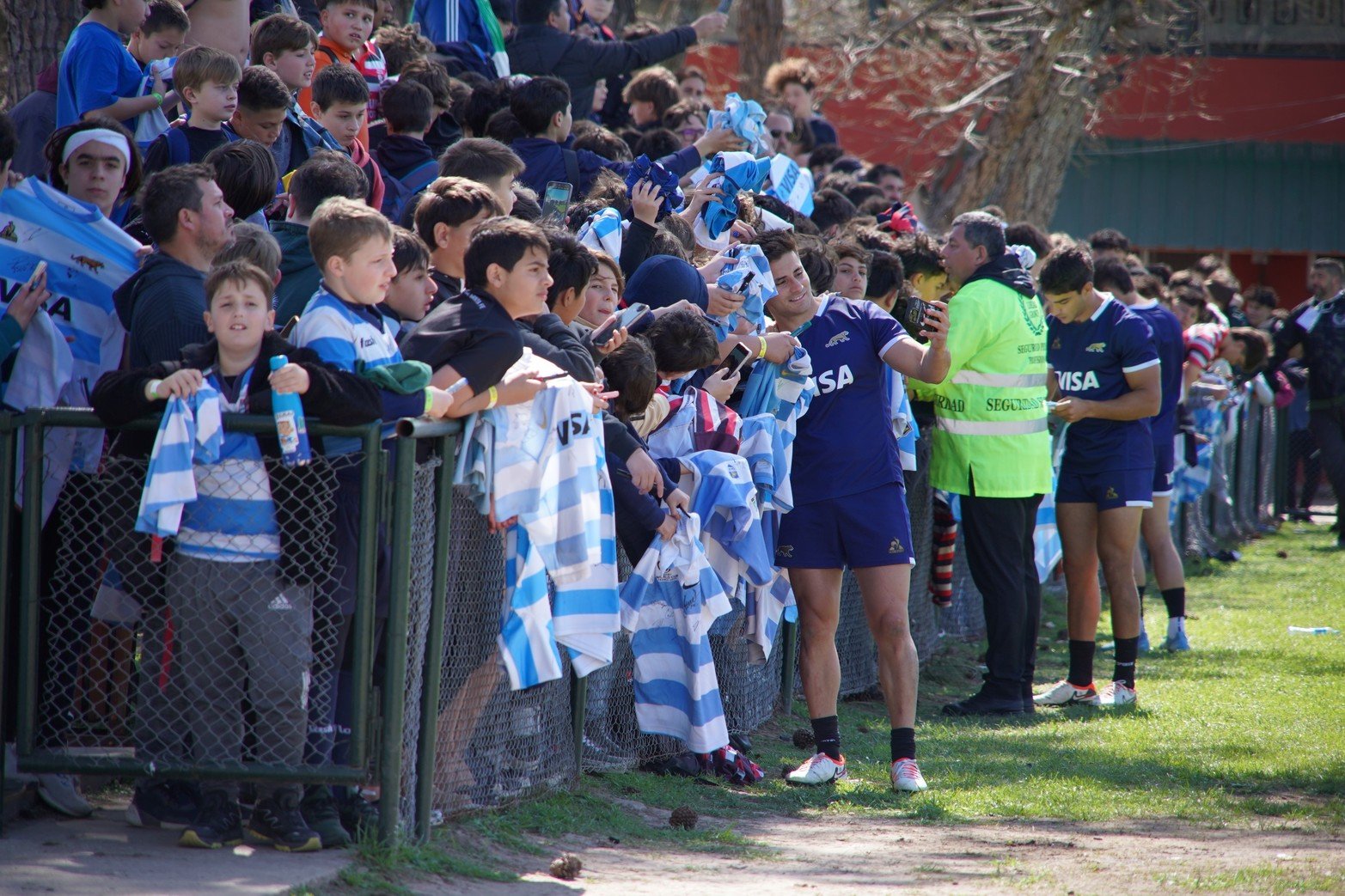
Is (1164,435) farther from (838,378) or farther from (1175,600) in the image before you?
(838,378)

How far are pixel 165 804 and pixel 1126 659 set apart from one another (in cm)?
532

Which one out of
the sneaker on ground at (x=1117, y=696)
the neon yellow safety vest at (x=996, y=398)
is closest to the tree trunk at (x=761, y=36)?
the neon yellow safety vest at (x=996, y=398)

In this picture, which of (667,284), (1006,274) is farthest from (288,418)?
(1006,274)

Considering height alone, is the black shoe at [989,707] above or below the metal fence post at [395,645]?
below

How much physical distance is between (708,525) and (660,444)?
371 mm

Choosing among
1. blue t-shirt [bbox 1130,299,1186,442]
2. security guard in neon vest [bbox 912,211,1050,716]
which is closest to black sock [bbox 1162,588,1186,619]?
blue t-shirt [bbox 1130,299,1186,442]

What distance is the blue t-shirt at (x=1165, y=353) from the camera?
355 inches

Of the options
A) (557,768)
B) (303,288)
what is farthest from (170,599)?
(557,768)

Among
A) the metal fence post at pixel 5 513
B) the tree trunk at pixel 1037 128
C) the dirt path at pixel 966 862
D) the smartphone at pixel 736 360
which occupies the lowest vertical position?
the dirt path at pixel 966 862

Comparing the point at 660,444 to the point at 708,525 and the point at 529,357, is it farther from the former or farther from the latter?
the point at 529,357

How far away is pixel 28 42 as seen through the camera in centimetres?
819

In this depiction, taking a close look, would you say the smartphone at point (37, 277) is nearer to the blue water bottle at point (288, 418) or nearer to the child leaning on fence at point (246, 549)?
the child leaning on fence at point (246, 549)

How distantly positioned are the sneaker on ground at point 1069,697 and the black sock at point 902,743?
7.02ft

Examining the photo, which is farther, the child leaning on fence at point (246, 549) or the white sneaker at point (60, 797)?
the white sneaker at point (60, 797)
